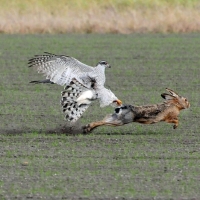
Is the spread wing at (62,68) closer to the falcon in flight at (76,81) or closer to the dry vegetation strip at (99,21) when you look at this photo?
the falcon in flight at (76,81)

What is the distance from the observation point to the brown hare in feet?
33.9

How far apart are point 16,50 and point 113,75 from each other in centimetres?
482

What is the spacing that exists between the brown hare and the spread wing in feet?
2.01

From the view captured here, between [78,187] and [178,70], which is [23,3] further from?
[78,187]

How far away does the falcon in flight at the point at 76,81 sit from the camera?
10.3 metres

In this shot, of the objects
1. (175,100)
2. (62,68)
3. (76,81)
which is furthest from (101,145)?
(62,68)

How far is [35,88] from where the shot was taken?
1489 cm

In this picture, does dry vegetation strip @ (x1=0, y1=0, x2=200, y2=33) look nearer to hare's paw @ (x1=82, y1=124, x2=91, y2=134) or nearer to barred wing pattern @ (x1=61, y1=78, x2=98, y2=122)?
hare's paw @ (x1=82, y1=124, x2=91, y2=134)

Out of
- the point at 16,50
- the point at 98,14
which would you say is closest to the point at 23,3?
the point at 98,14

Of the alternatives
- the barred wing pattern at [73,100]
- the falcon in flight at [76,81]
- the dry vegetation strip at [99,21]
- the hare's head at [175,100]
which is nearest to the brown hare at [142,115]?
the hare's head at [175,100]

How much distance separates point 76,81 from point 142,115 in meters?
0.92

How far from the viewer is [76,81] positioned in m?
10.4

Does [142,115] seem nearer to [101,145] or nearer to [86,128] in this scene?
[86,128]

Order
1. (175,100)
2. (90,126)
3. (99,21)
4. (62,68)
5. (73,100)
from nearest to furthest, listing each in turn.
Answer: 1. (73,100)
2. (90,126)
3. (175,100)
4. (62,68)
5. (99,21)
